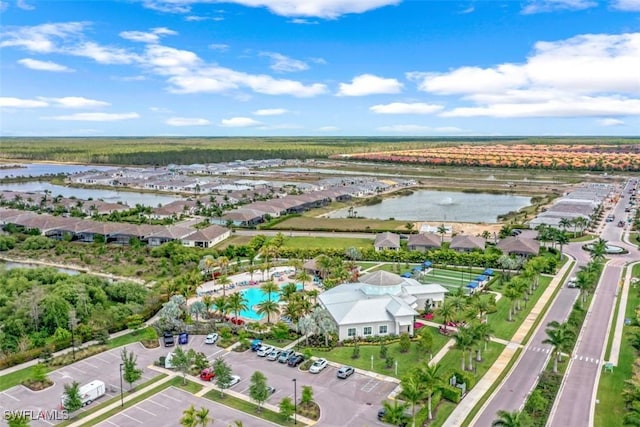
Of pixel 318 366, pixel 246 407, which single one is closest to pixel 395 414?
pixel 318 366

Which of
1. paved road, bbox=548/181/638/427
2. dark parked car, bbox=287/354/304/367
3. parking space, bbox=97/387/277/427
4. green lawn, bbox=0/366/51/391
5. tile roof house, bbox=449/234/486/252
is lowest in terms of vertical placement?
parking space, bbox=97/387/277/427

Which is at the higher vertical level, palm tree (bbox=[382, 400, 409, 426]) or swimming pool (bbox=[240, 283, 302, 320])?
palm tree (bbox=[382, 400, 409, 426])

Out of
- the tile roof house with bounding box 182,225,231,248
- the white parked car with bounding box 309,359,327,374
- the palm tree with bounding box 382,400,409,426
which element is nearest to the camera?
the palm tree with bounding box 382,400,409,426

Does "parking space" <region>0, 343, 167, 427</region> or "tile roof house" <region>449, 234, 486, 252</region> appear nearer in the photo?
"parking space" <region>0, 343, 167, 427</region>

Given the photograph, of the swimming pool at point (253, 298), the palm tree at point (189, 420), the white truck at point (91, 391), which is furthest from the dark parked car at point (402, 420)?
the swimming pool at point (253, 298)

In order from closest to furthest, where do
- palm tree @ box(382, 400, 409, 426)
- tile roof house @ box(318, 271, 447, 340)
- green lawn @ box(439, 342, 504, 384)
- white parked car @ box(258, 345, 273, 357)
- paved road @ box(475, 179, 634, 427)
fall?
palm tree @ box(382, 400, 409, 426), paved road @ box(475, 179, 634, 427), green lawn @ box(439, 342, 504, 384), white parked car @ box(258, 345, 273, 357), tile roof house @ box(318, 271, 447, 340)

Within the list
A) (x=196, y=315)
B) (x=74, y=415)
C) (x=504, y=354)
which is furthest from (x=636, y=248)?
(x=74, y=415)

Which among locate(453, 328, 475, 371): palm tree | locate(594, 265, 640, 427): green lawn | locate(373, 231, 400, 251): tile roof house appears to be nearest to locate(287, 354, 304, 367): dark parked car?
locate(453, 328, 475, 371): palm tree

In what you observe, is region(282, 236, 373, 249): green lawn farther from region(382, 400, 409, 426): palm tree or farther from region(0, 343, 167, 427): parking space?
region(382, 400, 409, 426): palm tree
